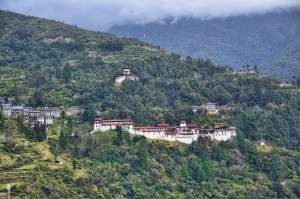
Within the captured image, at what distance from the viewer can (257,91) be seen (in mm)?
75188

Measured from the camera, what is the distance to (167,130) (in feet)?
198

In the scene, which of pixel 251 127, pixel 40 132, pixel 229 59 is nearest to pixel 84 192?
pixel 40 132

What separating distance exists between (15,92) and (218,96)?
65.9 feet

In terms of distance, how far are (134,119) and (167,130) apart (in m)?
Result: 3.41

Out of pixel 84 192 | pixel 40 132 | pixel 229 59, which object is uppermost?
pixel 229 59

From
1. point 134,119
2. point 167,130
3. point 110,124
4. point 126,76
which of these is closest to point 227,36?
point 126,76

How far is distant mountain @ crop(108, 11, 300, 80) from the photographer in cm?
15600

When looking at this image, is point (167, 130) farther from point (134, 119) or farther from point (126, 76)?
point (126, 76)

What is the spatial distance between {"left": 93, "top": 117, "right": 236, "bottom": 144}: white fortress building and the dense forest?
0.94 meters

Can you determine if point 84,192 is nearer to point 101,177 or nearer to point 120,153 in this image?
point 101,177

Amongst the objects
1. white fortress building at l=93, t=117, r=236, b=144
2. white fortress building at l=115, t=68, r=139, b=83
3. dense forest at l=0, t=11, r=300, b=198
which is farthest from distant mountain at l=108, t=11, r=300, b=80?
white fortress building at l=93, t=117, r=236, b=144

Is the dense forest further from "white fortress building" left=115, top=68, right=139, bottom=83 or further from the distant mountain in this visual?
the distant mountain

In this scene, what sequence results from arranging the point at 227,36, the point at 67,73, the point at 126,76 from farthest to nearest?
the point at 227,36 → the point at 67,73 → the point at 126,76

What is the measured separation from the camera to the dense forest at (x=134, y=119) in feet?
162
